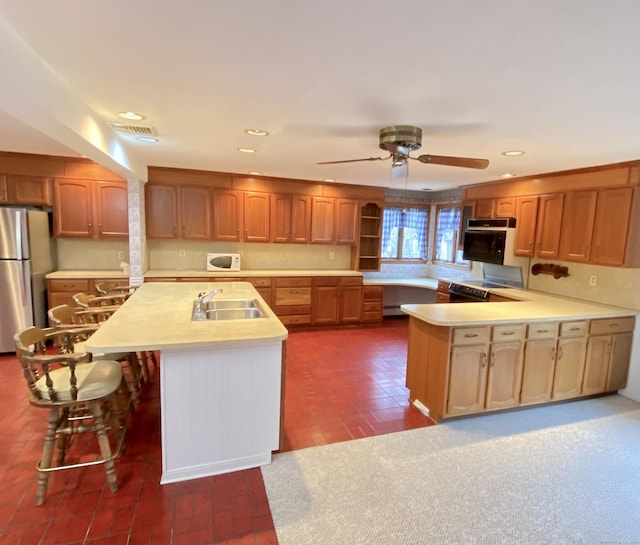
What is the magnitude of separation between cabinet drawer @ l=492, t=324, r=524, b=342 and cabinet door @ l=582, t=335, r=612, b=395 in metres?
0.88

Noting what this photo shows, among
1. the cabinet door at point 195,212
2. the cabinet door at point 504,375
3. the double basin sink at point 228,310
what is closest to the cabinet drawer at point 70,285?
the cabinet door at point 195,212

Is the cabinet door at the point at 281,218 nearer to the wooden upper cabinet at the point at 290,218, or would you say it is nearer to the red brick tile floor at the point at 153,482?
the wooden upper cabinet at the point at 290,218

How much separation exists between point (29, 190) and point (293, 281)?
347 cm

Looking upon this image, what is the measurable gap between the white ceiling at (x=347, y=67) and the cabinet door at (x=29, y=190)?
1.60m

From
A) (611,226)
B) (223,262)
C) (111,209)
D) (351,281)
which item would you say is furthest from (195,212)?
(611,226)

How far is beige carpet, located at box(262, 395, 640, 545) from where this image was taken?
6.23ft

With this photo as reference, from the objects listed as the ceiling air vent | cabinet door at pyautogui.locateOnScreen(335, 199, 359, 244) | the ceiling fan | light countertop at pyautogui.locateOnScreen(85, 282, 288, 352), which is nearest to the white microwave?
cabinet door at pyautogui.locateOnScreen(335, 199, 359, 244)

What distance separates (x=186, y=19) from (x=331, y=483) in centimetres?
248

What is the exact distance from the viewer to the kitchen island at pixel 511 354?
2941mm

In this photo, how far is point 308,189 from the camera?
5.67 m

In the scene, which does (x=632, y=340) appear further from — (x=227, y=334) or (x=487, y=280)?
(x=227, y=334)

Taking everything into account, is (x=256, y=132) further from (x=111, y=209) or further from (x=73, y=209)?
(x=73, y=209)

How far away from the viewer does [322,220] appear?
19.0 feet

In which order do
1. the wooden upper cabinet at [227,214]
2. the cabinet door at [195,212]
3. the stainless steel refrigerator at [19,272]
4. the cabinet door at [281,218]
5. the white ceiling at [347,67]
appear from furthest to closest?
1. the cabinet door at [281,218]
2. the wooden upper cabinet at [227,214]
3. the cabinet door at [195,212]
4. the stainless steel refrigerator at [19,272]
5. the white ceiling at [347,67]
